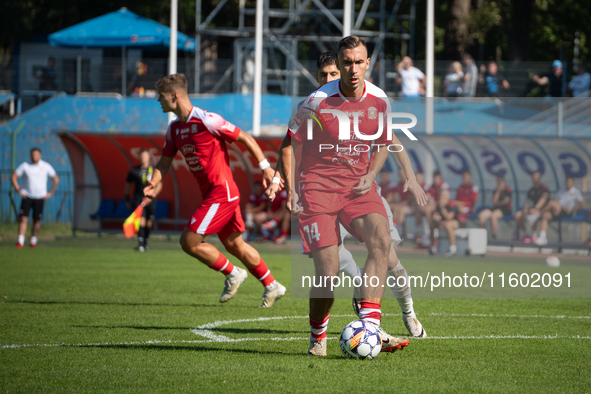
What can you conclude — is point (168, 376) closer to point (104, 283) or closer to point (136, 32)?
point (104, 283)

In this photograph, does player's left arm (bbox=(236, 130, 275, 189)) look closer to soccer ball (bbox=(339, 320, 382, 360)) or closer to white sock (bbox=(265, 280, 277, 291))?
white sock (bbox=(265, 280, 277, 291))

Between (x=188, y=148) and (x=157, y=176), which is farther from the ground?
(x=188, y=148)

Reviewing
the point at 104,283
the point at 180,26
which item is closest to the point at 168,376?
the point at 104,283

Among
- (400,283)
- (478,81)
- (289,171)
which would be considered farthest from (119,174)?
(289,171)

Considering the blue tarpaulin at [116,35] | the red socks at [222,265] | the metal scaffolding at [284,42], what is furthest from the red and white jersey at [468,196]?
the blue tarpaulin at [116,35]

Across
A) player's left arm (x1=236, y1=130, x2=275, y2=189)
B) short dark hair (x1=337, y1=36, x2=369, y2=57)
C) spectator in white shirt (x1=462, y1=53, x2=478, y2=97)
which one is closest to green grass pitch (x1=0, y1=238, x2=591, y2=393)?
player's left arm (x1=236, y1=130, x2=275, y2=189)

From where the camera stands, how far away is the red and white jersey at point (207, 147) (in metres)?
8.20

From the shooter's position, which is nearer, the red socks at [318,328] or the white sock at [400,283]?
the red socks at [318,328]

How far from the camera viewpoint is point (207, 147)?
830cm

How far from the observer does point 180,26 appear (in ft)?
126

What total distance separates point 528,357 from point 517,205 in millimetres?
9163

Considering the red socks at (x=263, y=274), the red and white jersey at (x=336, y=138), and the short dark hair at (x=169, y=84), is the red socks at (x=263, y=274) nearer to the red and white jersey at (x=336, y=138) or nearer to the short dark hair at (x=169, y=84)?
the short dark hair at (x=169, y=84)

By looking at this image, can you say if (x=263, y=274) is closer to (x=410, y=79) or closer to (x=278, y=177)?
(x=278, y=177)

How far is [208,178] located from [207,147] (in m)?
0.34
